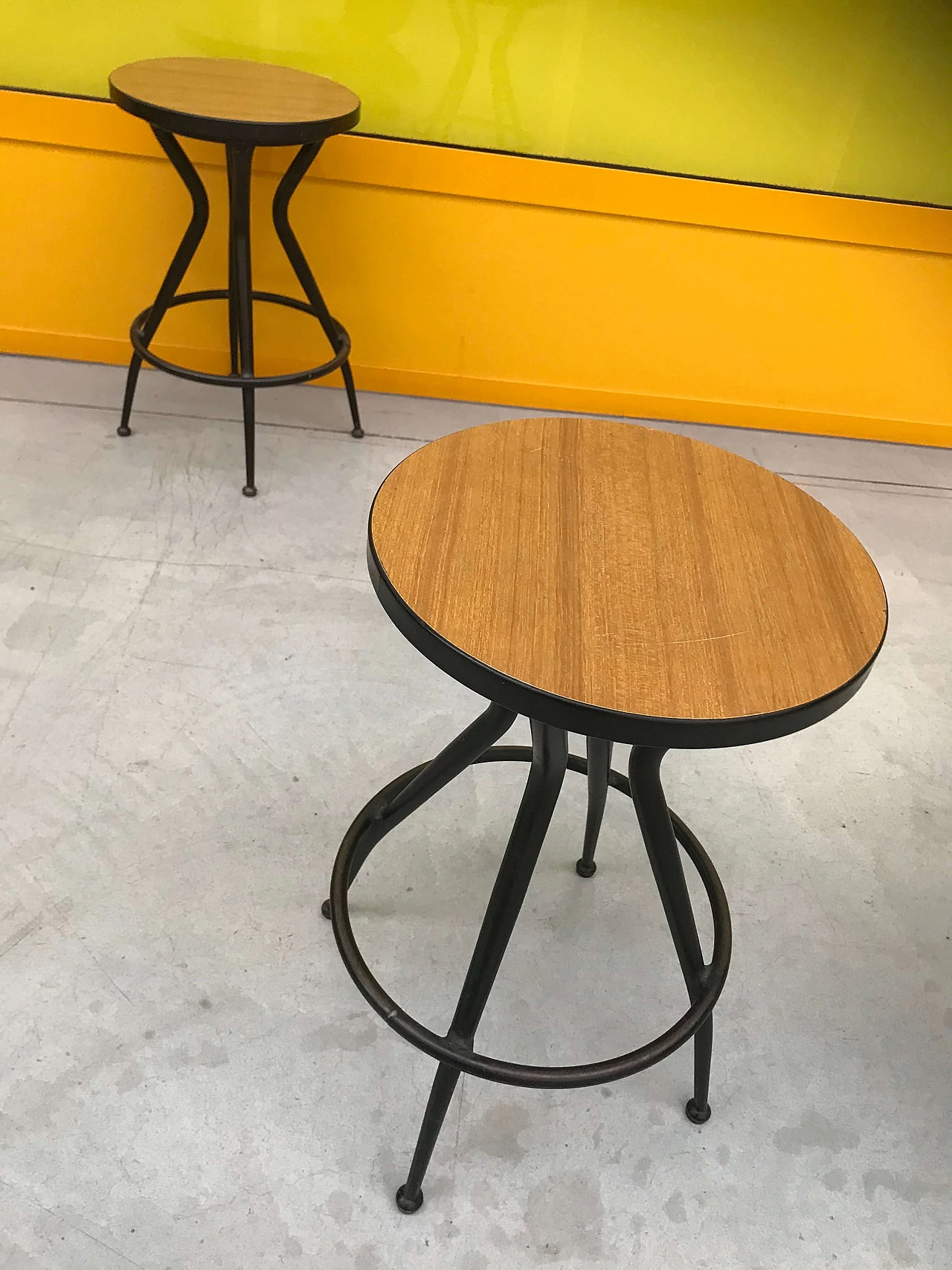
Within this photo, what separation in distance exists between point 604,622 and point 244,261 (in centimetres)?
186

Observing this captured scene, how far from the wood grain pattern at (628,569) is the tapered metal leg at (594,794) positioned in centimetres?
25

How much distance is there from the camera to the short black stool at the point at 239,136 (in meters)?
2.30

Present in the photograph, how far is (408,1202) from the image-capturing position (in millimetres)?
1421

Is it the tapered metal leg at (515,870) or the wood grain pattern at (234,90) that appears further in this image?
the wood grain pattern at (234,90)

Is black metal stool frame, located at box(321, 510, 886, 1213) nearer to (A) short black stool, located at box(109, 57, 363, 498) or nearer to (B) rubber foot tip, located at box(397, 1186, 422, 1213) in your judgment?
(B) rubber foot tip, located at box(397, 1186, 422, 1213)

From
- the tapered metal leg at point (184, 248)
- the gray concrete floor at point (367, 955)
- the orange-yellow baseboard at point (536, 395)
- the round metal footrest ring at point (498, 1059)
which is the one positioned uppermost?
the tapered metal leg at point (184, 248)

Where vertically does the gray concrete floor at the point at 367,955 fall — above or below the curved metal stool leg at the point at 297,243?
below

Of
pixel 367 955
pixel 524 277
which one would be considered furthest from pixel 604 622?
pixel 524 277

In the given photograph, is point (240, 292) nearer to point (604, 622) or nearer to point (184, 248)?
point (184, 248)

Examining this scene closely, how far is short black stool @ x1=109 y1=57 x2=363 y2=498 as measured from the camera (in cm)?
230

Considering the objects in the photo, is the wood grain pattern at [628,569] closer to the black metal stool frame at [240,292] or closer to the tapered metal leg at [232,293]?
the black metal stool frame at [240,292]

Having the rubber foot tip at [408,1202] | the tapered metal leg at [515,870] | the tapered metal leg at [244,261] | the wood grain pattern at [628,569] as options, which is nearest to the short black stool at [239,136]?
the tapered metal leg at [244,261]

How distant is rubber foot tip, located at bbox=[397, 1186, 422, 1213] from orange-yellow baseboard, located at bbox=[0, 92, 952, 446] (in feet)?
8.47

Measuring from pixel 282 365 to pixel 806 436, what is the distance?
1.83 metres
